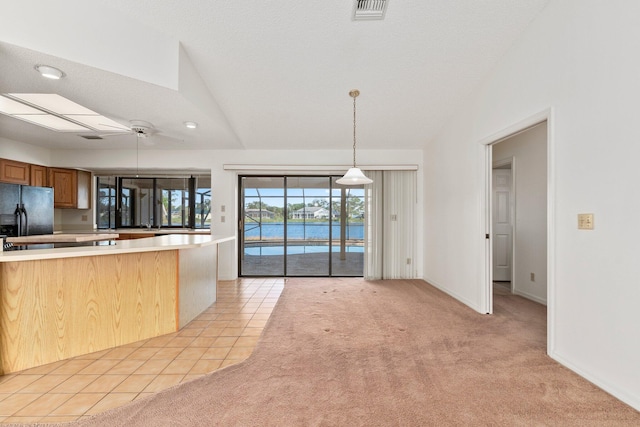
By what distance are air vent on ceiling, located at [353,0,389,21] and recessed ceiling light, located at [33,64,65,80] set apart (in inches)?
95.4

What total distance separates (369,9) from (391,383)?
2.90m

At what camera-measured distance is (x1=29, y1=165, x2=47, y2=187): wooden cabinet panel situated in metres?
4.67

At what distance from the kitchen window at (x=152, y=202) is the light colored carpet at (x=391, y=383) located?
340 centimetres

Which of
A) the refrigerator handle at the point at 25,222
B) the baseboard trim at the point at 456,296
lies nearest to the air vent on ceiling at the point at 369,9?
the baseboard trim at the point at 456,296

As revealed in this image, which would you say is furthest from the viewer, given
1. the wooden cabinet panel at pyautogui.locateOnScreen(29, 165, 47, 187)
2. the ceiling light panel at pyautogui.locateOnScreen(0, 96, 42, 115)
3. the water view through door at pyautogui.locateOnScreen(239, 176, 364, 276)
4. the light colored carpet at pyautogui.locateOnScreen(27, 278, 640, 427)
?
the water view through door at pyautogui.locateOnScreen(239, 176, 364, 276)

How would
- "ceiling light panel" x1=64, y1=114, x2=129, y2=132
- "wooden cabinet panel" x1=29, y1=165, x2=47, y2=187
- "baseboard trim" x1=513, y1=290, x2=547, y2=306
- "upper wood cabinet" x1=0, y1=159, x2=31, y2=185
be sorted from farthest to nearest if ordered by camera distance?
1. "wooden cabinet panel" x1=29, y1=165, x2=47, y2=187
2. "upper wood cabinet" x1=0, y1=159, x2=31, y2=185
3. "baseboard trim" x1=513, y1=290, x2=547, y2=306
4. "ceiling light panel" x1=64, y1=114, x2=129, y2=132

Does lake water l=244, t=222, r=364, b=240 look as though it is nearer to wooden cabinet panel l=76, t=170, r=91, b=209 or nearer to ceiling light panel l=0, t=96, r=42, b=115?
wooden cabinet panel l=76, t=170, r=91, b=209

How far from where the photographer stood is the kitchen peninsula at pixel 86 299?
2.18 metres

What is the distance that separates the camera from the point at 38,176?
4.76 metres

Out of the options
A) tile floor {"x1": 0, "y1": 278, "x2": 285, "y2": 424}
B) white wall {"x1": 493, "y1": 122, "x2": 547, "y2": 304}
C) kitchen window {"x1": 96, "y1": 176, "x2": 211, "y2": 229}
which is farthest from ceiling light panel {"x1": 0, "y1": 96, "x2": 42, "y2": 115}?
white wall {"x1": 493, "y1": 122, "x2": 547, "y2": 304}

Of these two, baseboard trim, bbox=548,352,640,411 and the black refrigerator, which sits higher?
the black refrigerator

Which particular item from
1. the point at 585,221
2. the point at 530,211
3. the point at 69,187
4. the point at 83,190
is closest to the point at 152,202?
the point at 83,190

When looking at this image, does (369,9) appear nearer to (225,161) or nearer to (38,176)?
(225,161)

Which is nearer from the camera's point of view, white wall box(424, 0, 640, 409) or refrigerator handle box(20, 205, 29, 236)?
white wall box(424, 0, 640, 409)
